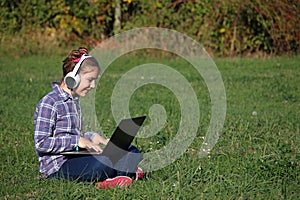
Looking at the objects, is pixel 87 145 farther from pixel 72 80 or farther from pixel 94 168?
pixel 72 80

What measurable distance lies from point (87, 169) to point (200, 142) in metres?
1.56

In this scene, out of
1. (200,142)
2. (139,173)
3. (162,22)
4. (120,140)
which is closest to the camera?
(120,140)

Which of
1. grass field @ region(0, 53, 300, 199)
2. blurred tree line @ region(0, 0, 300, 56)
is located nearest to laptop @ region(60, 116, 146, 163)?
grass field @ region(0, 53, 300, 199)

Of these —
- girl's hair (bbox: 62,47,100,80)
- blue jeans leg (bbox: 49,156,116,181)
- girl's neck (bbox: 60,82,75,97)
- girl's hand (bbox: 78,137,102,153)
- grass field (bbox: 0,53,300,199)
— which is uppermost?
girl's hair (bbox: 62,47,100,80)

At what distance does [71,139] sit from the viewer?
16.0 feet

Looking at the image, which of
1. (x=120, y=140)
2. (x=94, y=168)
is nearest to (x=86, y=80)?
(x=120, y=140)

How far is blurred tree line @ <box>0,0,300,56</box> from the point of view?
14.6 m

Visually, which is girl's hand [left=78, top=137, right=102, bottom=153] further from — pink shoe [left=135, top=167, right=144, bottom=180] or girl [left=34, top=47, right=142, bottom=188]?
pink shoe [left=135, top=167, right=144, bottom=180]

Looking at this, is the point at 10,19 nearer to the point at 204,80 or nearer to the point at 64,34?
the point at 64,34

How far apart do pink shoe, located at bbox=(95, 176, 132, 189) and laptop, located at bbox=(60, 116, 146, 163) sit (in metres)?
0.16

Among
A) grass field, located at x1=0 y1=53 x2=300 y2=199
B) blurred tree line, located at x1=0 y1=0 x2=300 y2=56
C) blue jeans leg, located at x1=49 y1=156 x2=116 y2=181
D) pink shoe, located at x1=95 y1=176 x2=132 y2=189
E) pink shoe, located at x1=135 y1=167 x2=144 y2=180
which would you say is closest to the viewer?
grass field, located at x1=0 y1=53 x2=300 y2=199

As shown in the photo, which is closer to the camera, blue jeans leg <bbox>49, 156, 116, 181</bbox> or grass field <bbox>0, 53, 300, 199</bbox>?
grass field <bbox>0, 53, 300, 199</bbox>

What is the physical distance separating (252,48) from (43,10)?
5050mm

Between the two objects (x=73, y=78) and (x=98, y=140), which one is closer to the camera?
(x=73, y=78)
